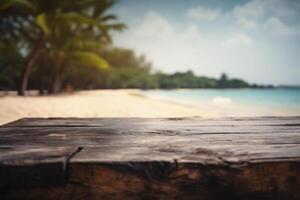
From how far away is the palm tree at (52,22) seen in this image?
366 inches

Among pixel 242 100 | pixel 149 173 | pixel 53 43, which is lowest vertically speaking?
pixel 242 100

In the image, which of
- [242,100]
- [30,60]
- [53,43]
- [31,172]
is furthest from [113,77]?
[31,172]

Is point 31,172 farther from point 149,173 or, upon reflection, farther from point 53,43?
point 53,43

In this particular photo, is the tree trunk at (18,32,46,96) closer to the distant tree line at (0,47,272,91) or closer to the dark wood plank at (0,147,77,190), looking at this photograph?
the distant tree line at (0,47,272,91)

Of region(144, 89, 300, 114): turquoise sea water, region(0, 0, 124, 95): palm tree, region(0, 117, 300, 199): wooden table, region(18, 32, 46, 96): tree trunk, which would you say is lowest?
region(144, 89, 300, 114): turquoise sea water

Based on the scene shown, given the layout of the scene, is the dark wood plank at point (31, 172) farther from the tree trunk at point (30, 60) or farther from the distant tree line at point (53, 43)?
the tree trunk at point (30, 60)

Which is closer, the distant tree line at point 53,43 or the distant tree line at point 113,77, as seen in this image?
the distant tree line at point 53,43

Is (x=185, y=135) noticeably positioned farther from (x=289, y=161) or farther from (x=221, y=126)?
(x=289, y=161)

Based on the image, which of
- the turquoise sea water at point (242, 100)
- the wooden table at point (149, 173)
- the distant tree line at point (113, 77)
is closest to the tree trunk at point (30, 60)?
the distant tree line at point (113, 77)

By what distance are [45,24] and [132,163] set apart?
30.4 ft

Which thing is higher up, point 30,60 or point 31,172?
point 30,60

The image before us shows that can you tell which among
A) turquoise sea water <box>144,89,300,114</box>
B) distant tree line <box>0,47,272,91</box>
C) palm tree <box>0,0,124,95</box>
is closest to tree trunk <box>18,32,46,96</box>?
palm tree <box>0,0,124,95</box>

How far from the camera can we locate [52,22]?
372 inches

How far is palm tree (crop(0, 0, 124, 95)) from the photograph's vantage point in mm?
9289
